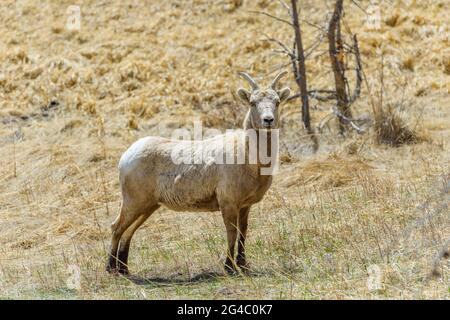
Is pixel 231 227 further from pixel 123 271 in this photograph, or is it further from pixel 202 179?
pixel 123 271

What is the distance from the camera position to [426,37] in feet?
60.3

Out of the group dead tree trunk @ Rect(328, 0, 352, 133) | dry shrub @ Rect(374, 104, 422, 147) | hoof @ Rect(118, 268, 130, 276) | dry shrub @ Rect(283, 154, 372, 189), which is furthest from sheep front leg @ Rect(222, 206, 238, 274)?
dead tree trunk @ Rect(328, 0, 352, 133)

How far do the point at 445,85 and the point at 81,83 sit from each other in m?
7.99

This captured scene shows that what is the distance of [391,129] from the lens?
14141 mm

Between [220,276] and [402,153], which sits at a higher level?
[402,153]

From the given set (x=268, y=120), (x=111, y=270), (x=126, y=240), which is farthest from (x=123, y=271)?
(x=268, y=120)

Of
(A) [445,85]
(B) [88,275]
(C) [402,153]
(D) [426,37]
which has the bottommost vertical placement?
(B) [88,275]

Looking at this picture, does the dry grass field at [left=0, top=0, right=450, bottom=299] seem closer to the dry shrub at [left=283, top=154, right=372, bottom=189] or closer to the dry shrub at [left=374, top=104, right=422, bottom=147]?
the dry shrub at [left=283, top=154, right=372, bottom=189]

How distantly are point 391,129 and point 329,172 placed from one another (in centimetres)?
196

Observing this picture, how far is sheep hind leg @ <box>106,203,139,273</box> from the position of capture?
934 cm

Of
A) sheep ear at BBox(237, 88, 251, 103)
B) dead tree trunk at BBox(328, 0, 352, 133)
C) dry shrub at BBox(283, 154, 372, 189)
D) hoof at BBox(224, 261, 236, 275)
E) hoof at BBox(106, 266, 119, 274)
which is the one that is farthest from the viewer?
dead tree trunk at BBox(328, 0, 352, 133)
